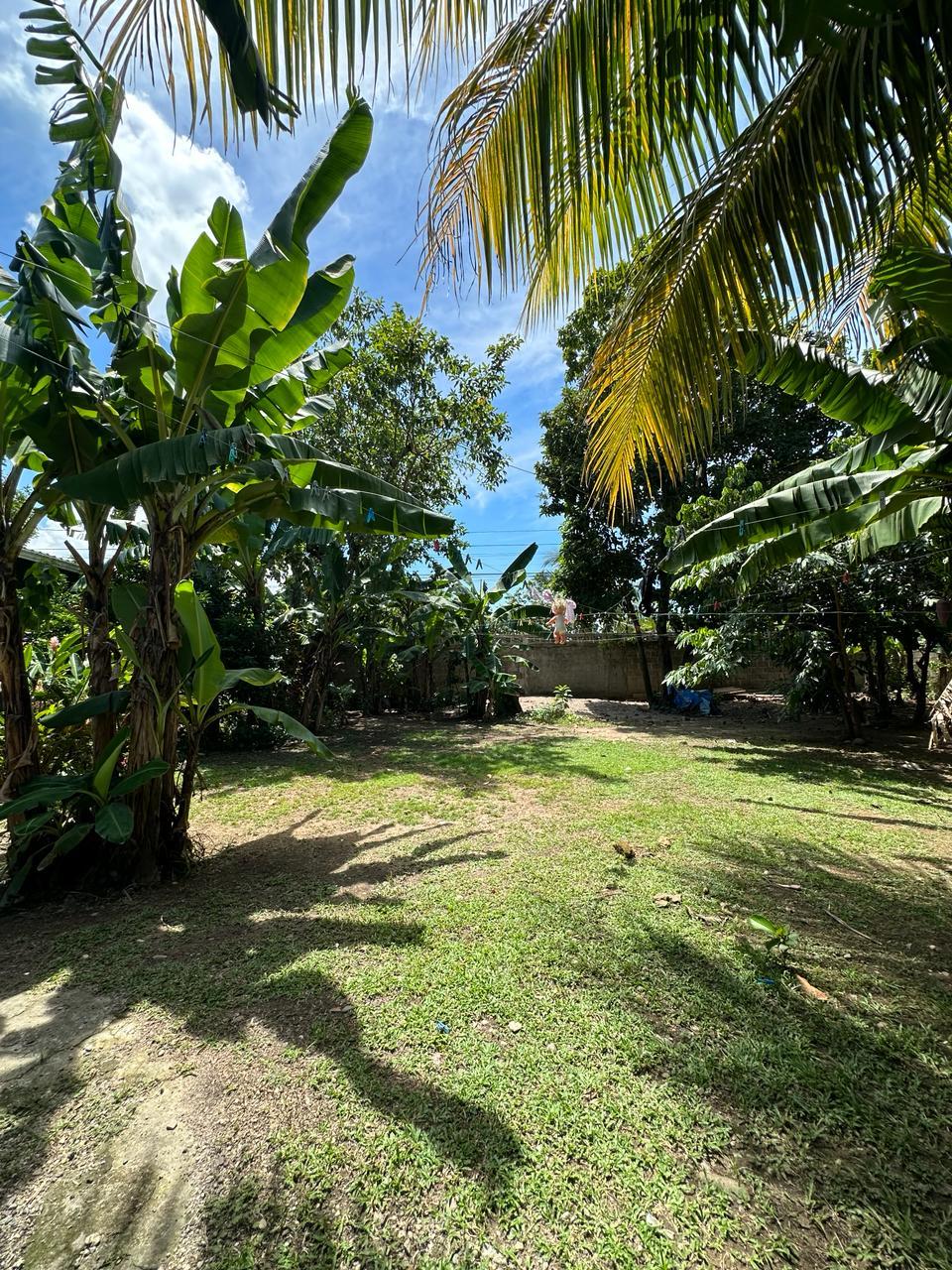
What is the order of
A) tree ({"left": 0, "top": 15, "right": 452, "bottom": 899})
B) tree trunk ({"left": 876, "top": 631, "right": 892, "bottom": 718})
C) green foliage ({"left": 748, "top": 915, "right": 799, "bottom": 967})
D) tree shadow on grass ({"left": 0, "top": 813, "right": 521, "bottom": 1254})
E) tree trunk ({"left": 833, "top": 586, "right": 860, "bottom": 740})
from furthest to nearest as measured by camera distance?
tree trunk ({"left": 876, "top": 631, "right": 892, "bottom": 718}) → tree trunk ({"left": 833, "top": 586, "right": 860, "bottom": 740}) → tree ({"left": 0, "top": 15, "right": 452, "bottom": 899}) → green foliage ({"left": 748, "top": 915, "right": 799, "bottom": 967}) → tree shadow on grass ({"left": 0, "top": 813, "right": 521, "bottom": 1254})

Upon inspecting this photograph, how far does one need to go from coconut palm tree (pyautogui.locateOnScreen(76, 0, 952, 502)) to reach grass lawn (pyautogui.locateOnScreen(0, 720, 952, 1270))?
2.47 m

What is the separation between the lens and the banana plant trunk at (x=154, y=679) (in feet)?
10.7

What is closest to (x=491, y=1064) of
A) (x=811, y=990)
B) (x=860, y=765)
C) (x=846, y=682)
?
(x=811, y=990)

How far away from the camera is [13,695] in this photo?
314 cm

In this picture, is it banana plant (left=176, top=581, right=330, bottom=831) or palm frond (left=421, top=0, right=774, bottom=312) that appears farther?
banana plant (left=176, top=581, right=330, bottom=831)

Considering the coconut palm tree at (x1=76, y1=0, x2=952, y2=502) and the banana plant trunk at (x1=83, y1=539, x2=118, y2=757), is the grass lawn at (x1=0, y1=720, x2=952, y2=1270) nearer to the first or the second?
the banana plant trunk at (x1=83, y1=539, x2=118, y2=757)

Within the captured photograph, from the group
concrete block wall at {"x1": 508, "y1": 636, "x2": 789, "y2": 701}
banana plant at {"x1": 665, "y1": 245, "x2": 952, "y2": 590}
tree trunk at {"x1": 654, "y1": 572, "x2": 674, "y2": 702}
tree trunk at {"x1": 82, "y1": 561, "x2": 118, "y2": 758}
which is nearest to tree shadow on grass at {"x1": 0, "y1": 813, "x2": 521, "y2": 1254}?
tree trunk at {"x1": 82, "y1": 561, "x2": 118, "y2": 758}

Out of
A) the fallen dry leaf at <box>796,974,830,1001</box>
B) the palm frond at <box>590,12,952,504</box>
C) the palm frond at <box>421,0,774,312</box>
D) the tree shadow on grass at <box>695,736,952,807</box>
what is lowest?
the tree shadow on grass at <box>695,736,952,807</box>

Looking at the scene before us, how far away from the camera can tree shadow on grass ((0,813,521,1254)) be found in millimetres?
1542

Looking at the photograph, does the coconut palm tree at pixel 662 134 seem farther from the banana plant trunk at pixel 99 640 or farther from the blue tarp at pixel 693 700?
the blue tarp at pixel 693 700

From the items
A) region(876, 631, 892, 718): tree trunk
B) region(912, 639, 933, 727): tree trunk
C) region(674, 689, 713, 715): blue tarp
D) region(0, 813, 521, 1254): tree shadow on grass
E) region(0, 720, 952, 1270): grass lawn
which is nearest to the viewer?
region(0, 720, 952, 1270): grass lawn

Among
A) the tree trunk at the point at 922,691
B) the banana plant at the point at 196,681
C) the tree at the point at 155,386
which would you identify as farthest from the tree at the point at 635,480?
the banana plant at the point at 196,681

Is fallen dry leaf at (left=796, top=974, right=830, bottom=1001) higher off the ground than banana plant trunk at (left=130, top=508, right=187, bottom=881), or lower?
lower

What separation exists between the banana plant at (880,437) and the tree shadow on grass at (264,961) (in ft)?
11.8
